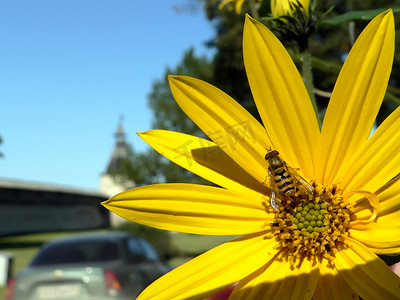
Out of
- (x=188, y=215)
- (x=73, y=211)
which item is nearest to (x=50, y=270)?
(x=188, y=215)

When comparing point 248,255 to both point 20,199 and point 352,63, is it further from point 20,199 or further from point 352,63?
point 20,199

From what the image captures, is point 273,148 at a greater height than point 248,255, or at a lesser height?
greater

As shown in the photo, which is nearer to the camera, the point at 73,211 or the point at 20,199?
the point at 20,199

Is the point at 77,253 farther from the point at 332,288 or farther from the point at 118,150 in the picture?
the point at 118,150

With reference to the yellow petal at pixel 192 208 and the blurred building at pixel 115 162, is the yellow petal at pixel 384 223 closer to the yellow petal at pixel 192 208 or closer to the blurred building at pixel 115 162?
the yellow petal at pixel 192 208

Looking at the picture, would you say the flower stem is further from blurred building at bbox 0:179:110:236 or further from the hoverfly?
blurred building at bbox 0:179:110:236

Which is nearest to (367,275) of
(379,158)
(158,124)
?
(379,158)

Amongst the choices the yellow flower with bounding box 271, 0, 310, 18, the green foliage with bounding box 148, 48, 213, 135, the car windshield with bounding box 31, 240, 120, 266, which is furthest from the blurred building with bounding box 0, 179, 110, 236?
the yellow flower with bounding box 271, 0, 310, 18

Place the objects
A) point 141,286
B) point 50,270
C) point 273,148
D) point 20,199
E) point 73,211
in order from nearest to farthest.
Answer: point 273,148 < point 50,270 < point 141,286 < point 20,199 < point 73,211
